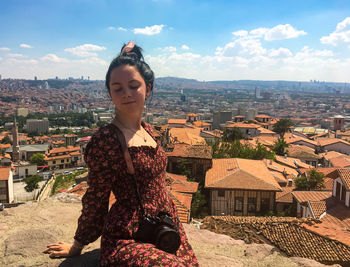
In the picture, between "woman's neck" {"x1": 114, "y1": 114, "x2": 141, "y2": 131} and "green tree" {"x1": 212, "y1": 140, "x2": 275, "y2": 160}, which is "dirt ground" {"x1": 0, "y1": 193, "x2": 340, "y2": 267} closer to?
"woman's neck" {"x1": 114, "y1": 114, "x2": 141, "y2": 131}

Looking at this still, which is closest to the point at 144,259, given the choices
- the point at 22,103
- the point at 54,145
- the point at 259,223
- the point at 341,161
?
the point at 259,223

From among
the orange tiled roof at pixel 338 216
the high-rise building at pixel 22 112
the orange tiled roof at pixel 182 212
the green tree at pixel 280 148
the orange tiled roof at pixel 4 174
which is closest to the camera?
the orange tiled roof at pixel 182 212

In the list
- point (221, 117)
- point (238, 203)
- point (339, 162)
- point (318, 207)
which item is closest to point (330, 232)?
point (318, 207)

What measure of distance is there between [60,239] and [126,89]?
5.48 feet

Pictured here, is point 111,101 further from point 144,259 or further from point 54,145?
point 54,145

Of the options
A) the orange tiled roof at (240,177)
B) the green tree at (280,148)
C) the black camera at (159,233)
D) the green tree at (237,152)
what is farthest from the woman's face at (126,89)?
the green tree at (280,148)

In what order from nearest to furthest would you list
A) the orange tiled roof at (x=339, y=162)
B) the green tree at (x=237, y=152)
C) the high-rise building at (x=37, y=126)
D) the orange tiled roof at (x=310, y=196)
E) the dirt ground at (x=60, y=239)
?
the dirt ground at (x=60, y=239)
the orange tiled roof at (x=310, y=196)
the green tree at (x=237, y=152)
the orange tiled roof at (x=339, y=162)
the high-rise building at (x=37, y=126)

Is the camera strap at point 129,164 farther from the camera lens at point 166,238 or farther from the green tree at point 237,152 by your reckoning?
the green tree at point 237,152

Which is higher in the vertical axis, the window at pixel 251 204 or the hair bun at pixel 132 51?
the hair bun at pixel 132 51

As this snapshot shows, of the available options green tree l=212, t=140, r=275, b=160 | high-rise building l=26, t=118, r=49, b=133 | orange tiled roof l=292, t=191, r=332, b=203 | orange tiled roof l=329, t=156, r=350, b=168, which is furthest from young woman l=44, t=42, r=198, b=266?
high-rise building l=26, t=118, r=49, b=133

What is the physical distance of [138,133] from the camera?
2182 millimetres

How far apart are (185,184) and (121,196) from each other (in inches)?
406

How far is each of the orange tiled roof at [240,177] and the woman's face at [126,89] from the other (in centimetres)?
1082

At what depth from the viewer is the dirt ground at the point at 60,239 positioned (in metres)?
2.38
